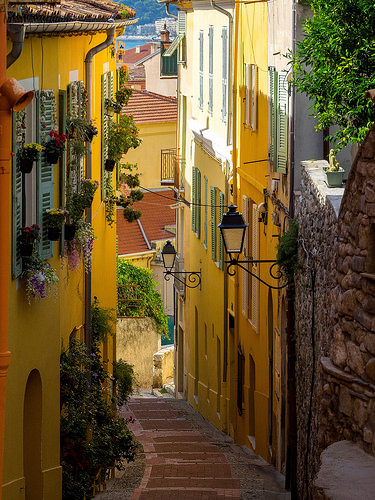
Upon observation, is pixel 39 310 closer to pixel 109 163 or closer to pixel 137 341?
pixel 109 163

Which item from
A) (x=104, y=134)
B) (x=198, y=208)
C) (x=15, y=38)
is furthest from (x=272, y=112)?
(x=198, y=208)

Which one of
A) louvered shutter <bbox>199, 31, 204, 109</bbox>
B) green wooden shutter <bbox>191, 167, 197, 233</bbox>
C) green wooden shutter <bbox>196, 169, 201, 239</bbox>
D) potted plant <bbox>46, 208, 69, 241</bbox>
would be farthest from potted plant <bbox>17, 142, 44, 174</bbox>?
Result: green wooden shutter <bbox>191, 167, 197, 233</bbox>

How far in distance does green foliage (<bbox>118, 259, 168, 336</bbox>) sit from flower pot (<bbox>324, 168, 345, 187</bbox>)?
20.5 m

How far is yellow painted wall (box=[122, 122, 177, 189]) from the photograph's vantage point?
4384 cm

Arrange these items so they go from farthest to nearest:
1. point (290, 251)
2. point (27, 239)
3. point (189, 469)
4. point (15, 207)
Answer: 1. point (189, 469)
2. point (290, 251)
3. point (27, 239)
4. point (15, 207)

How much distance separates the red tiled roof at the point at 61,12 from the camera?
1035 cm

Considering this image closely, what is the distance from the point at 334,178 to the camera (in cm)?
1153

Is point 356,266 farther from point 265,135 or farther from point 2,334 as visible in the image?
point 265,135

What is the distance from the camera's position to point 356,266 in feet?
29.7

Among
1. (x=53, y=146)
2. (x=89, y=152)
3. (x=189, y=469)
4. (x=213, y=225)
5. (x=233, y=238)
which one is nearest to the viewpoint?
(x=53, y=146)

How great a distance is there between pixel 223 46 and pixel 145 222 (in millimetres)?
19521

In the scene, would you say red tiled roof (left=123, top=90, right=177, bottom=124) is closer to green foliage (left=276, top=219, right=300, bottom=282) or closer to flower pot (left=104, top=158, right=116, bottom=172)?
flower pot (left=104, top=158, right=116, bottom=172)

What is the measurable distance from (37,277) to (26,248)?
0.35 m

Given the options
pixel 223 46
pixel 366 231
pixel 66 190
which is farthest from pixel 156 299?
pixel 366 231
